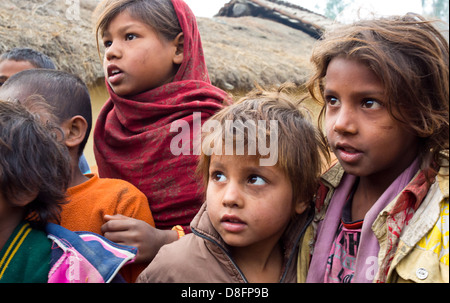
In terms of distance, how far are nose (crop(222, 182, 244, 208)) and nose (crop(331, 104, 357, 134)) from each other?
1.28ft

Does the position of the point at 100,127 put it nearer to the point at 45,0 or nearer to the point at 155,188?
the point at 155,188

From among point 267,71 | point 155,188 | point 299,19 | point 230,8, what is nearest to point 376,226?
point 155,188

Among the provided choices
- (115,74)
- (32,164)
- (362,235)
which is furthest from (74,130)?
(362,235)

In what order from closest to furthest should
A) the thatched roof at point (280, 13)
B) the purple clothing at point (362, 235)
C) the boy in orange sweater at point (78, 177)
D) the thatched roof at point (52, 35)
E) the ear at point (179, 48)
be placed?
the purple clothing at point (362, 235) < the boy in orange sweater at point (78, 177) < the ear at point (179, 48) < the thatched roof at point (52, 35) < the thatched roof at point (280, 13)

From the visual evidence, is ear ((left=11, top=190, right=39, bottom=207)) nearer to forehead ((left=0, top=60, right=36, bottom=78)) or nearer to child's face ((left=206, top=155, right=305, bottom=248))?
child's face ((left=206, top=155, right=305, bottom=248))

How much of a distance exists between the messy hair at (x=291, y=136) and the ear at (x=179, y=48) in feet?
2.57

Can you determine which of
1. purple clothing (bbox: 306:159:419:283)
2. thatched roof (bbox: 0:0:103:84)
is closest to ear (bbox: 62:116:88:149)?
purple clothing (bbox: 306:159:419:283)

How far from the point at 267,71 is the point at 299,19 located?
3.51 meters

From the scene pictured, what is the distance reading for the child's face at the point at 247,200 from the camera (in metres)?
1.60

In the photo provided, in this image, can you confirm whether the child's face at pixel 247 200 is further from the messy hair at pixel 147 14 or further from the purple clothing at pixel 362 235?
the messy hair at pixel 147 14

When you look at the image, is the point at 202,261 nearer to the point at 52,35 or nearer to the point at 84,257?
the point at 84,257

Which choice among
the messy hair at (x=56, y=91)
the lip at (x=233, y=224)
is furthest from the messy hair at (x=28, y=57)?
the lip at (x=233, y=224)

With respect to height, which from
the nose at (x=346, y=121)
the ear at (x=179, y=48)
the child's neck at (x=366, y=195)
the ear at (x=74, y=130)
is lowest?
the child's neck at (x=366, y=195)

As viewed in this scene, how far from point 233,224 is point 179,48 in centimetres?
127
